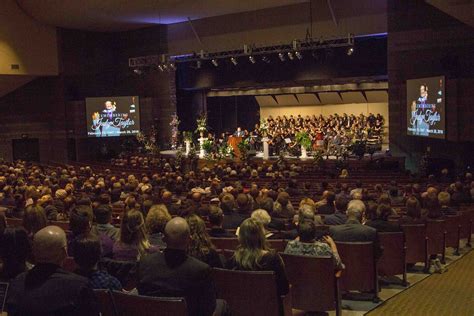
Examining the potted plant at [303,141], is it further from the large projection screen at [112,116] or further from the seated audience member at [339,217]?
the seated audience member at [339,217]

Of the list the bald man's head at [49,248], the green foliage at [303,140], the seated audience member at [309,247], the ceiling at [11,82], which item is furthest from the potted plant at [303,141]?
the bald man's head at [49,248]

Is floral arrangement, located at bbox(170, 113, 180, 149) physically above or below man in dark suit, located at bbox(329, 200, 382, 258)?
above

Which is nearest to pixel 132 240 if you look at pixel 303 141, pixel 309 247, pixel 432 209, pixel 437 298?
pixel 309 247

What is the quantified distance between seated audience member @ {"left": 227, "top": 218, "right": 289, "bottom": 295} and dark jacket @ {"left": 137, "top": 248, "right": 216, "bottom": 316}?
54cm

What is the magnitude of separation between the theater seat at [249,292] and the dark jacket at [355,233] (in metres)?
1.49

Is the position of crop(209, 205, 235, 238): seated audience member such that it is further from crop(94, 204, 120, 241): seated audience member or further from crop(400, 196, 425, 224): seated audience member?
crop(400, 196, 425, 224): seated audience member

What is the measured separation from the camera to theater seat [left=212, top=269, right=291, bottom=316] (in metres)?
3.70

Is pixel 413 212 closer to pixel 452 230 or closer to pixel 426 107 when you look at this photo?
pixel 452 230

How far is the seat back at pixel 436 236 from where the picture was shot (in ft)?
21.8

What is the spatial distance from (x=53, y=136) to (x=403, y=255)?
840 inches

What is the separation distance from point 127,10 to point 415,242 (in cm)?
1707

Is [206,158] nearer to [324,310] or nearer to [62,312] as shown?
[324,310]

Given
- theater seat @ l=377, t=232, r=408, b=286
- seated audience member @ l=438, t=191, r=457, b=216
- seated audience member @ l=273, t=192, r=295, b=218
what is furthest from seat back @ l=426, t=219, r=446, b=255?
seated audience member @ l=273, t=192, r=295, b=218

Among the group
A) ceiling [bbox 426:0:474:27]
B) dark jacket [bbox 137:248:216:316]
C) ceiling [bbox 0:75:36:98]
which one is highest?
ceiling [bbox 426:0:474:27]
